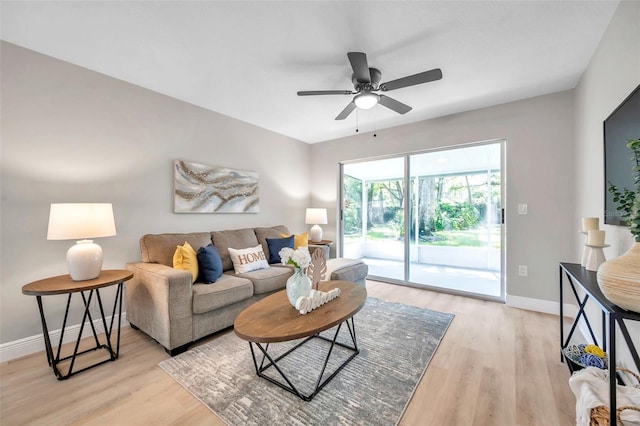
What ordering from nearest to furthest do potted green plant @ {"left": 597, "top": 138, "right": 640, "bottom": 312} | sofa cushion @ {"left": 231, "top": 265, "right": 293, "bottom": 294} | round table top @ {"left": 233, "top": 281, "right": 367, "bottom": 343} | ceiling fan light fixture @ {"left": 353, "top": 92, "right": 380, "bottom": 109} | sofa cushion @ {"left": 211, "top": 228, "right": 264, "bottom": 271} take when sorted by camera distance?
potted green plant @ {"left": 597, "top": 138, "right": 640, "bottom": 312} → round table top @ {"left": 233, "top": 281, "right": 367, "bottom": 343} → ceiling fan light fixture @ {"left": 353, "top": 92, "right": 380, "bottom": 109} → sofa cushion @ {"left": 231, "top": 265, "right": 293, "bottom": 294} → sofa cushion @ {"left": 211, "top": 228, "right": 264, "bottom": 271}

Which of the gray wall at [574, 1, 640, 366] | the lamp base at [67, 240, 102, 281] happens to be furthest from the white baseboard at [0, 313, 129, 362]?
the gray wall at [574, 1, 640, 366]

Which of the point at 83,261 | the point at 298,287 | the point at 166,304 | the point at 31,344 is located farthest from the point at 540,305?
the point at 31,344

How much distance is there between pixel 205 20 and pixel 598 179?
3.29 metres

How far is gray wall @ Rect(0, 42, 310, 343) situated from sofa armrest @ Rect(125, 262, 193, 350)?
2.12 feet

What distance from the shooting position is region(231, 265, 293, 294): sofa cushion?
8.39ft

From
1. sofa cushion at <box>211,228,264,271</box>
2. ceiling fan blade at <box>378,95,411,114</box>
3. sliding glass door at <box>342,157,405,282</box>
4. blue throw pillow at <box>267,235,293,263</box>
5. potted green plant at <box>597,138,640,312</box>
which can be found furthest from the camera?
sliding glass door at <box>342,157,405,282</box>

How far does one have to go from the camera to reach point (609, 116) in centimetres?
175

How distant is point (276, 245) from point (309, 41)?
229 cm

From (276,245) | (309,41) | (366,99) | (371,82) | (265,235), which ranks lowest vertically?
(276,245)

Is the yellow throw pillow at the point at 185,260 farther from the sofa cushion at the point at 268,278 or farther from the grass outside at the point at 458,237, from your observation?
the grass outside at the point at 458,237

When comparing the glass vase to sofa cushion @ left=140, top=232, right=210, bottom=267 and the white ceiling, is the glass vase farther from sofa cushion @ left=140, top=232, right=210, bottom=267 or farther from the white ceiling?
the white ceiling

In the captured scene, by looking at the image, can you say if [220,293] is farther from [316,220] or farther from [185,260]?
[316,220]

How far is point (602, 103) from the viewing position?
1965mm

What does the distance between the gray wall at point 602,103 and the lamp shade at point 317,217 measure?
3.13 meters
